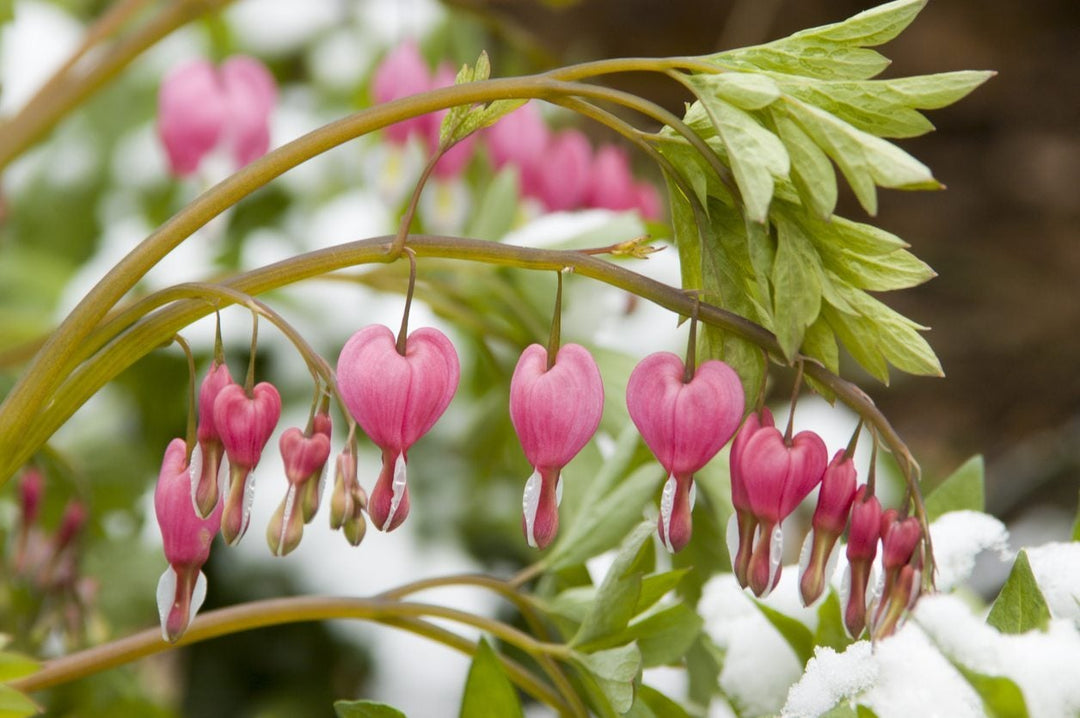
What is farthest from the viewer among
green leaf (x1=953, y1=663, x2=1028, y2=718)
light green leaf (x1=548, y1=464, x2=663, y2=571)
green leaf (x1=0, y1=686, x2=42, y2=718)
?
light green leaf (x1=548, y1=464, x2=663, y2=571)

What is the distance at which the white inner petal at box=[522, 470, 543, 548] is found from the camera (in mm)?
610

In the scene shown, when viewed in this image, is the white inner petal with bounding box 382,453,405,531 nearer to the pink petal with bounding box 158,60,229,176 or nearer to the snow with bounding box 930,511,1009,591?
the snow with bounding box 930,511,1009,591

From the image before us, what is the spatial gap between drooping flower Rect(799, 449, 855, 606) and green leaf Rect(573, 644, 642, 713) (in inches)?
5.4

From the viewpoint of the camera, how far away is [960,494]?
3.04 ft

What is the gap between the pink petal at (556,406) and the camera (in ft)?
1.99

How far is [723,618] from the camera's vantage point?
930mm

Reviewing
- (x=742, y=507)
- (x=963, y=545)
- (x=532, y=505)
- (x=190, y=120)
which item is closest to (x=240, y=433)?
(x=532, y=505)

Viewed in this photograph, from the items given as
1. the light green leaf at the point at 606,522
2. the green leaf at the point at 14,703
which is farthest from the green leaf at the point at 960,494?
the green leaf at the point at 14,703

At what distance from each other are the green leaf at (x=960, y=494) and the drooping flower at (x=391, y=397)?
474 mm

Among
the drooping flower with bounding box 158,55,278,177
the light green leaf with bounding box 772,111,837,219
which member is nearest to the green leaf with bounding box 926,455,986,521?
the light green leaf with bounding box 772,111,837,219

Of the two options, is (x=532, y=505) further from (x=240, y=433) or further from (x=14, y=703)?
(x=14, y=703)

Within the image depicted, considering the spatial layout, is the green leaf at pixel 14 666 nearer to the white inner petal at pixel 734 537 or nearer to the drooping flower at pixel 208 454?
the drooping flower at pixel 208 454

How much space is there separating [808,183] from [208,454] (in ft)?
1.07

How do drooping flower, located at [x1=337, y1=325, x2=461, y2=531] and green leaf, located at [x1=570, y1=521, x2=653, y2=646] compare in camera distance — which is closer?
drooping flower, located at [x1=337, y1=325, x2=461, y2=531]
